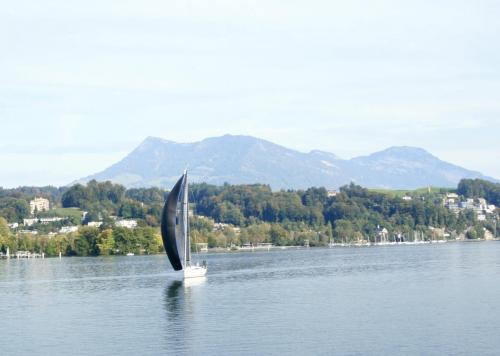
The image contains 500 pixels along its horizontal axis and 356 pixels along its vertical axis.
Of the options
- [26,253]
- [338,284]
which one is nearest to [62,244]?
[26,253]

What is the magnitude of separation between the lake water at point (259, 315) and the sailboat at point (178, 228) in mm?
2030

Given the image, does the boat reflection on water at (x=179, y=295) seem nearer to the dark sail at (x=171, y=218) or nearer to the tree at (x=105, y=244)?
the dark sail at (x=171, y=218)

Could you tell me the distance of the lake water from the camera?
44.0m

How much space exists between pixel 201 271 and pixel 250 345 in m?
40.9

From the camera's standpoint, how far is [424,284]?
241ft

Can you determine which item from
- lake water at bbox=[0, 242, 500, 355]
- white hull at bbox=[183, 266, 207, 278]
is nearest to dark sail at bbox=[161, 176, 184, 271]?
white hull at bbox=[183, 266, 207, 278]

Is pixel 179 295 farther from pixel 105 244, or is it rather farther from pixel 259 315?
pixel 105 244

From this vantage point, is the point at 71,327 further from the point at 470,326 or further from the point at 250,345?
the point at 470,326

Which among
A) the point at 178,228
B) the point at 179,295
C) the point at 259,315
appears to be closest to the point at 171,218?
the point at 178,228

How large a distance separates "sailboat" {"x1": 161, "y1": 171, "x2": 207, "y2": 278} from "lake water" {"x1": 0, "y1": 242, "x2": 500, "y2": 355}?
2.03 metres

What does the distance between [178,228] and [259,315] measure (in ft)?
90.6

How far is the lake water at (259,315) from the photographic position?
4403cm

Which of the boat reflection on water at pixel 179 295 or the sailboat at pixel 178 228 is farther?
the sailboat at pixel 178 228

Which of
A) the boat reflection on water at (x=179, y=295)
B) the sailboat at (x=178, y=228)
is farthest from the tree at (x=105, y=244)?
the sailboat at (x=178, y=228)
